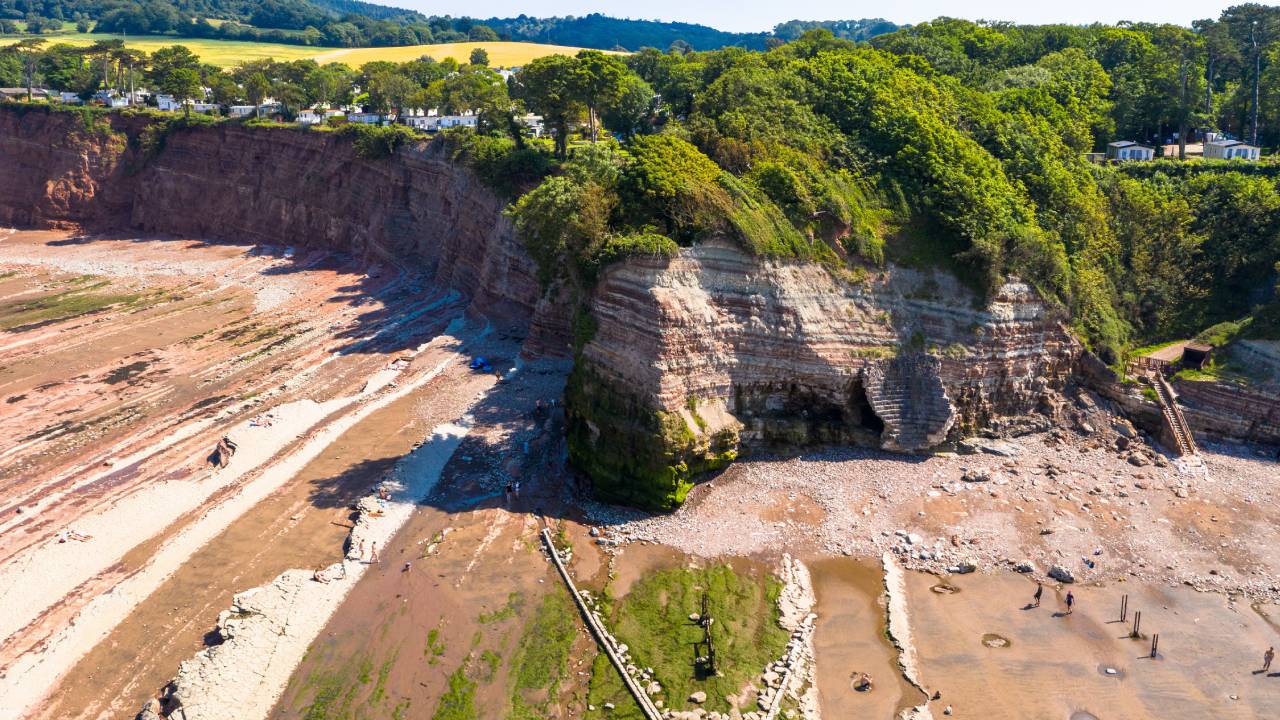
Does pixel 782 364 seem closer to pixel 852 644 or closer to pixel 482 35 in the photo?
pixel 852 644

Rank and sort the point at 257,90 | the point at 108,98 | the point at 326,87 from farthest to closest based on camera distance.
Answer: the point at 108,98 < the point at 326,87 < the point at 257,90

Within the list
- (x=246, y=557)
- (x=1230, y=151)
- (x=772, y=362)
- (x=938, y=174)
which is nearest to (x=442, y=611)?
(x=246, y=557)

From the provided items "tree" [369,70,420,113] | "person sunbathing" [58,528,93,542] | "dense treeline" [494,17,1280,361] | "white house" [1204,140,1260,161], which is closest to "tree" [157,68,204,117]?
"tree" [369,70,420,113]

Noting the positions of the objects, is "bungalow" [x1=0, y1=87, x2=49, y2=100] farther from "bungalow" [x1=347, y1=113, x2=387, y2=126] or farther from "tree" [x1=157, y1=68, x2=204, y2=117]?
"bungalow" [x1=347, y1=113, x2=387, y2=126]

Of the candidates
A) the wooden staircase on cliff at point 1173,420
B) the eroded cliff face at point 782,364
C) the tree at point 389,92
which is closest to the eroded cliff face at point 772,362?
the eroded cliff face at point 782,364

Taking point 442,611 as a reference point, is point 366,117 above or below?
above

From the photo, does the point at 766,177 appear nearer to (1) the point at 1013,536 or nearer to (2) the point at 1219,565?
(1) the point at 1013,536
